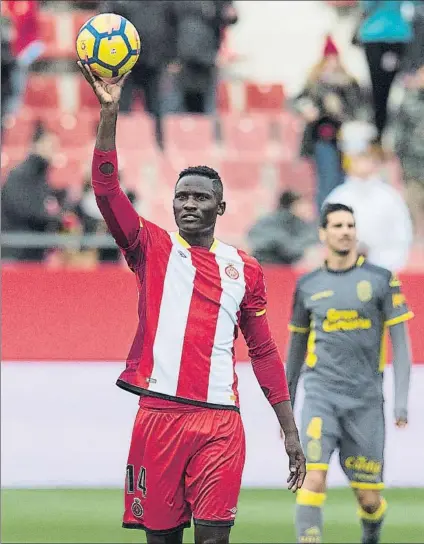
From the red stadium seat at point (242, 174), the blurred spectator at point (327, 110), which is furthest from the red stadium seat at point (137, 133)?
the blurred spectator at point (327, 110)

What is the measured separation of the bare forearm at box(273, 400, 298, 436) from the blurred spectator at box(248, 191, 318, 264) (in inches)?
354

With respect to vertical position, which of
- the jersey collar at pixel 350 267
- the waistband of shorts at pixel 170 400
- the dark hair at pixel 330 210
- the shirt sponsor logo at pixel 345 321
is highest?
the dark hair at pixel 330 210

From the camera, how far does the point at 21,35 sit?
17219 mm

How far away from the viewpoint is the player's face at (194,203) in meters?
5.63

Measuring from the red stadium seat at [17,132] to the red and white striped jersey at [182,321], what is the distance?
13.0 metres

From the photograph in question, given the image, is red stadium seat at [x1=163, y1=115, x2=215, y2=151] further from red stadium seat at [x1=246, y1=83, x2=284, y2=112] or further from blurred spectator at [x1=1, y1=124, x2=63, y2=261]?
blurred spectator at [x1=1, y1=124, x2=63, y2=261]

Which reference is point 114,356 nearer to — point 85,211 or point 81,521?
point 85,211

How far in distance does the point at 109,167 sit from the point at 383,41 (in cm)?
1107

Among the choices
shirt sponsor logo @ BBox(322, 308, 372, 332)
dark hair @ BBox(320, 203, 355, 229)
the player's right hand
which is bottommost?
shirt sponsor logo @ BBox(322, 308, 372, 332)

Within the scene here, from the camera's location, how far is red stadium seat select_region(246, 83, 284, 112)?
2023 centimetres

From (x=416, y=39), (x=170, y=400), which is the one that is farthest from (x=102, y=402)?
(x=170, y=400)

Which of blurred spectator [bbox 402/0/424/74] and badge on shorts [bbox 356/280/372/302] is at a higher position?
blurred spectator [bbox 402/0/424/74]

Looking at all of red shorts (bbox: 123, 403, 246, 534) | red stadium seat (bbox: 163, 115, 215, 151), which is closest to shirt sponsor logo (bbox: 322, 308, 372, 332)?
red shorts (bbox: 123, 403, 246, 534)

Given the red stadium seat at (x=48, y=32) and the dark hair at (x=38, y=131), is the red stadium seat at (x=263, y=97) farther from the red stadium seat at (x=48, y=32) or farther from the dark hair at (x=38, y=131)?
the dark hair at (x=38, y=131)
